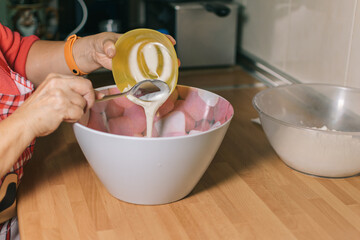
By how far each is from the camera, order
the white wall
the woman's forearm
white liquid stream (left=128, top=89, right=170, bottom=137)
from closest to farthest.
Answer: white liquid stream (left=128, top=89, right=170, bottom=137) < the woman's forearm < the white wall

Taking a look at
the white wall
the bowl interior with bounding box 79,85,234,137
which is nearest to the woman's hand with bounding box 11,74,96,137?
the bowl interior with bounding box 79,85,234,137

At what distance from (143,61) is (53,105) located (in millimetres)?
283

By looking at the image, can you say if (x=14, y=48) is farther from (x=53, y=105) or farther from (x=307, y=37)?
(x=307, y=37)

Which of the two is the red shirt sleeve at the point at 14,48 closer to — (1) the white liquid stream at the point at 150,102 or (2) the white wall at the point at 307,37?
(1) the white liquid stream at the point at 150,102

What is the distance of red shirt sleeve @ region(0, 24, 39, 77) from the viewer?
1.06m

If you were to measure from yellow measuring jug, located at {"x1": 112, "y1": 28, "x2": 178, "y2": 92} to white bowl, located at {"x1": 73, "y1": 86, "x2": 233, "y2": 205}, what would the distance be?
78mm

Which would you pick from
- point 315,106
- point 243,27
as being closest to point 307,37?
point 315,106

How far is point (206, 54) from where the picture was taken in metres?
1.61

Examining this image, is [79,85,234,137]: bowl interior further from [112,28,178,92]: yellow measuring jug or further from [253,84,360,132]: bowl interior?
[253,84,360,132]: bowl interior

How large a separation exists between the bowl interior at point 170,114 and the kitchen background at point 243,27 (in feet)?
1.35

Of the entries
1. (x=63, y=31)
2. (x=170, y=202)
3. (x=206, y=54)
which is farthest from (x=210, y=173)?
(x=63, y=31)

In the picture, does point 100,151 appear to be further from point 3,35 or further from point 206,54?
point 206,54

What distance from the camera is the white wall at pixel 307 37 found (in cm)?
114

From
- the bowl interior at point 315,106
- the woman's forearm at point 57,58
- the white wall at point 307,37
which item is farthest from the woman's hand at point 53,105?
the white wall at point 307,37
